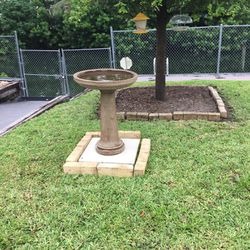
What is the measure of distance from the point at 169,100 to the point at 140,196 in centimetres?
290

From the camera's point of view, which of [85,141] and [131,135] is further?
[131,135]

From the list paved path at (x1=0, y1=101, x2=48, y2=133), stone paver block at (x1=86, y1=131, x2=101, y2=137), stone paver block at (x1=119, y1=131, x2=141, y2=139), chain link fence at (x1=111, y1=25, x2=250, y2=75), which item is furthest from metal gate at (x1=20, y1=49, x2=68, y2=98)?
stone paver block at (x1=119, y1=131, x2=141, y2=139)

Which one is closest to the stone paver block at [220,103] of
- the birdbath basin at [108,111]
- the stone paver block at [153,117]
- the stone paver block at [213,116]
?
the stone paver block at [213,116]

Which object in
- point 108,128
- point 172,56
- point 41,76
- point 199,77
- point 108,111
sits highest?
point 108,111

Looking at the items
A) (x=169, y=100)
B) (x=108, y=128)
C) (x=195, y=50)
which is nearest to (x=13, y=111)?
(x=169, y=100)

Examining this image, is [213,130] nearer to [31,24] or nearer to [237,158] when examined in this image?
[237,158]

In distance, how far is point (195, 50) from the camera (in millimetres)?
10312

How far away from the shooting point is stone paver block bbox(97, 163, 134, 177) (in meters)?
3.13

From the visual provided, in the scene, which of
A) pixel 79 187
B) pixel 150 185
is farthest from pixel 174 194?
pixel 79 187

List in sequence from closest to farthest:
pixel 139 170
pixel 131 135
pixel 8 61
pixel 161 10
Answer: pixel 139 170 → pixel 131 135 → pixel 161 10 → pixel 8 61

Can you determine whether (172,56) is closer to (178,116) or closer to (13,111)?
(13,111)

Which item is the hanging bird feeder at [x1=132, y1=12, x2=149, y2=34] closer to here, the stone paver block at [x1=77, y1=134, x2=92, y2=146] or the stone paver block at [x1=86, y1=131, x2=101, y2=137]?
the stone paver block at [x1=86, y1=131, x2=101, y2=137]

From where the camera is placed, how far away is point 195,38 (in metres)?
9.99

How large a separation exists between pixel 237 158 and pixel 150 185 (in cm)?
112
